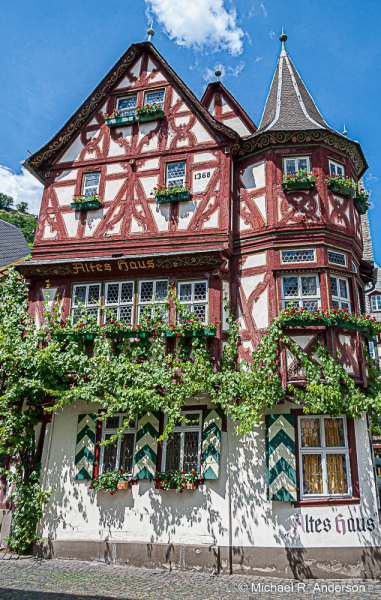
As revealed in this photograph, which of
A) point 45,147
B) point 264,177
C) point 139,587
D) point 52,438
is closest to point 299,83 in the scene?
point 264,177

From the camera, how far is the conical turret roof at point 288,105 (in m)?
13.9

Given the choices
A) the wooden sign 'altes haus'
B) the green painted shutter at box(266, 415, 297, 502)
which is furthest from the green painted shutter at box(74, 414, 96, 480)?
the green painted shutter at box(266, 415, 297, 502)

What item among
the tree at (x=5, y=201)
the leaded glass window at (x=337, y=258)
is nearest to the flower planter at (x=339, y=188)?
the leaded glass window at (x=337, y=258)

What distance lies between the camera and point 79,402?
12938 mm

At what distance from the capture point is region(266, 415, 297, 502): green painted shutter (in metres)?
11.0

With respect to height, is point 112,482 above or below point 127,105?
below

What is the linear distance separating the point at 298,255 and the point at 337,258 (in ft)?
3.19

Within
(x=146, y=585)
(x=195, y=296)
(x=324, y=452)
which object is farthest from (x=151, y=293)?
(x=146, y=585)

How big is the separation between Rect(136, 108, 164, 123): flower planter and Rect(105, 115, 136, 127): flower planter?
0.19m

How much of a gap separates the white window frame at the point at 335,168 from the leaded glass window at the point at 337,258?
2.26 metres

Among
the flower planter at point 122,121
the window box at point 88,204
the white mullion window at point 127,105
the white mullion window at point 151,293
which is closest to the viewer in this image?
the white mullion window at point 151,293

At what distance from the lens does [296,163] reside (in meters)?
13.5

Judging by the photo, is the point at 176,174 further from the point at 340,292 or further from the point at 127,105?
the point at 340,292

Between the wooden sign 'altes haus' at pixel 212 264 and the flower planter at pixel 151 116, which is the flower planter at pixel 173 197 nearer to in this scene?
the wooden sign 'altes haus' at pixel 212 264
